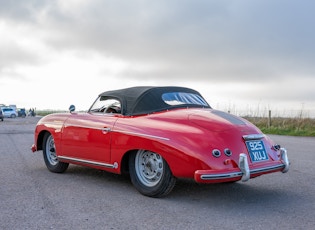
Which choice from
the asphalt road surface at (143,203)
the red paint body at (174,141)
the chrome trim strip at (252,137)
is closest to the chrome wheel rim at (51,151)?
the asphalt road surface at (143,203)

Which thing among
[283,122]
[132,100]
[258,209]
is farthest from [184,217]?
[283,122]

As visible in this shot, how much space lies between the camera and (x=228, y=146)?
4.75 m

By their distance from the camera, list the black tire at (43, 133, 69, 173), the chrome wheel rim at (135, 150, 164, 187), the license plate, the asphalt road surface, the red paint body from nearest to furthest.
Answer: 1. the asphalt road surface
2. the red paint body
3. the license plate
4. the chrome wheel rim at (135, 150, 164, 187)
5. the black tire at (43, 133, 69, 173)

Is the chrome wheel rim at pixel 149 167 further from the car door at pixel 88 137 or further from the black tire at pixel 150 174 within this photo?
the car door at pixel 88 137

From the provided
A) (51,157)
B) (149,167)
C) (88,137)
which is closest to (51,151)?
(51,157)

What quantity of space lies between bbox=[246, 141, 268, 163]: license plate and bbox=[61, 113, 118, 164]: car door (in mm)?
1920

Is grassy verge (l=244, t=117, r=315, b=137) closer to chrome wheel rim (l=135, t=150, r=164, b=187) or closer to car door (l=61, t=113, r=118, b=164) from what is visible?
car door (l=61, t=113, r=118, b=164)

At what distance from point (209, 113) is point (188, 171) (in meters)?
1.01

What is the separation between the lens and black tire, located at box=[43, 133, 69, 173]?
6.86 metres

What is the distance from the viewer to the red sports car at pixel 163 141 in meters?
4.66

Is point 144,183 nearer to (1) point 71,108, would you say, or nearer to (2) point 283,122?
(1) point 71,108

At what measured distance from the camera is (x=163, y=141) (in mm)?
4891

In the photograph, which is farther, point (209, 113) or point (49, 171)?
point (49, 171)

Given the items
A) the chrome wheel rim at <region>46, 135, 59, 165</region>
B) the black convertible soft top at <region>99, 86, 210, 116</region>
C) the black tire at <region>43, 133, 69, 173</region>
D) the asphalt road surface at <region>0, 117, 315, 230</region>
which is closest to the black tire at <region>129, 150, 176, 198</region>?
the asphalt road surface at <region>0, 117, 315, 230</region>
